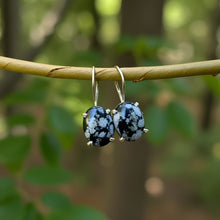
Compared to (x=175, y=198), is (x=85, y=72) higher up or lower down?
higher up

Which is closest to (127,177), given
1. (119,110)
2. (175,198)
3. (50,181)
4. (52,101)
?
(52,101)

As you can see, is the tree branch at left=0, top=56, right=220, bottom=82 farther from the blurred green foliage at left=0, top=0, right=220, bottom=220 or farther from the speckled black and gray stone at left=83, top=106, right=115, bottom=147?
the blurred green foliage at left=0, top=0, right=220, bottom=220

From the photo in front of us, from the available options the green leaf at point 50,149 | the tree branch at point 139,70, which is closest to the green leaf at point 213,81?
the tree branch at point 139,70

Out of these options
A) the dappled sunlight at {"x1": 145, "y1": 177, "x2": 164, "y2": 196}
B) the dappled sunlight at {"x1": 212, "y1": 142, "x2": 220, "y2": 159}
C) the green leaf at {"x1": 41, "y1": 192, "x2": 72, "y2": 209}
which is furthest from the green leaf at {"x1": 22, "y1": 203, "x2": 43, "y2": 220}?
the dappled sunlight at {"x1": 212, "y1": 142, "x2": 220, "y2": 159}

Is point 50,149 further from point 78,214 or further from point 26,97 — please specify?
point 78,214

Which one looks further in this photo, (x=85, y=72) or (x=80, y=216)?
(x=80, y=216)

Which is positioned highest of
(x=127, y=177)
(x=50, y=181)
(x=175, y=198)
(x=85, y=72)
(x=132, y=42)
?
(x=132, y=42)

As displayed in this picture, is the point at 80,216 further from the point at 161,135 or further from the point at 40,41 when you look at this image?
the point at 40,41
